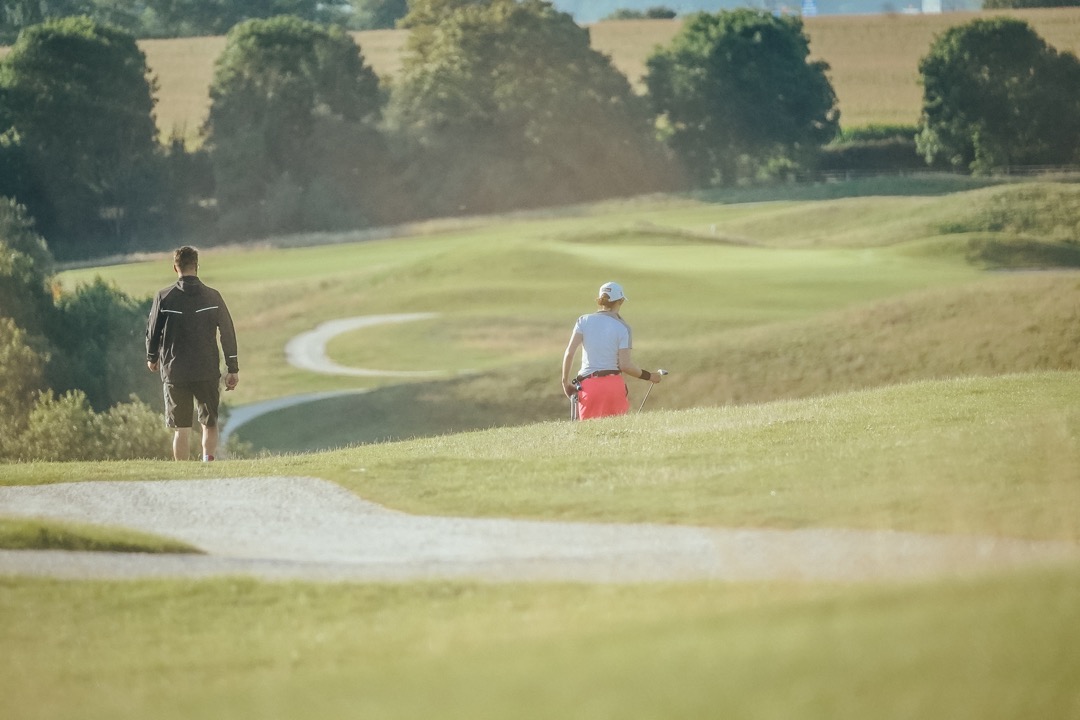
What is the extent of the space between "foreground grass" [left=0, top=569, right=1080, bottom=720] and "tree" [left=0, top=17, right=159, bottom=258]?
57.4 metres

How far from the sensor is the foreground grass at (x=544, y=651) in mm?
6430

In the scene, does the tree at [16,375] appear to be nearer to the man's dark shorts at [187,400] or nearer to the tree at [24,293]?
the tree at [24,293]

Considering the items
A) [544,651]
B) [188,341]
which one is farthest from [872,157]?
[544,651]

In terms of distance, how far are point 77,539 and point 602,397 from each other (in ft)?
22.6

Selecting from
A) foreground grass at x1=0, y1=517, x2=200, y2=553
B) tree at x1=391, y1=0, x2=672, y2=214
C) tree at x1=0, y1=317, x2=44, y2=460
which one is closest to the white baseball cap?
foreground grass at x1=0, y1=517, x2=200, y2=553

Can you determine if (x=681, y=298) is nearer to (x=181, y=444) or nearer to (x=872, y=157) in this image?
(x=872, y=157)

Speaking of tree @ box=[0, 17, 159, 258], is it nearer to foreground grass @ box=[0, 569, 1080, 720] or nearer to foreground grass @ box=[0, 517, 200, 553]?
foreground grass @ box=[0, 517, 200, 553]

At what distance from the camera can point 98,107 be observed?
6881cm

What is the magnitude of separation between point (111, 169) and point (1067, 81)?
128 feet

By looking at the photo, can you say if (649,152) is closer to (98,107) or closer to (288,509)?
(98,107)

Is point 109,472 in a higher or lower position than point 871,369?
higher

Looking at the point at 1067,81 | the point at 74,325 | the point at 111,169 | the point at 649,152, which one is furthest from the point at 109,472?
the point at 649,152

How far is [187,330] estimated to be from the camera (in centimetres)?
1530

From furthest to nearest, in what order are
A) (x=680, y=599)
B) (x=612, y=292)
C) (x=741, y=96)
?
(x=741, y=96)
(x=612, y=292)
(x=680, y=599)
